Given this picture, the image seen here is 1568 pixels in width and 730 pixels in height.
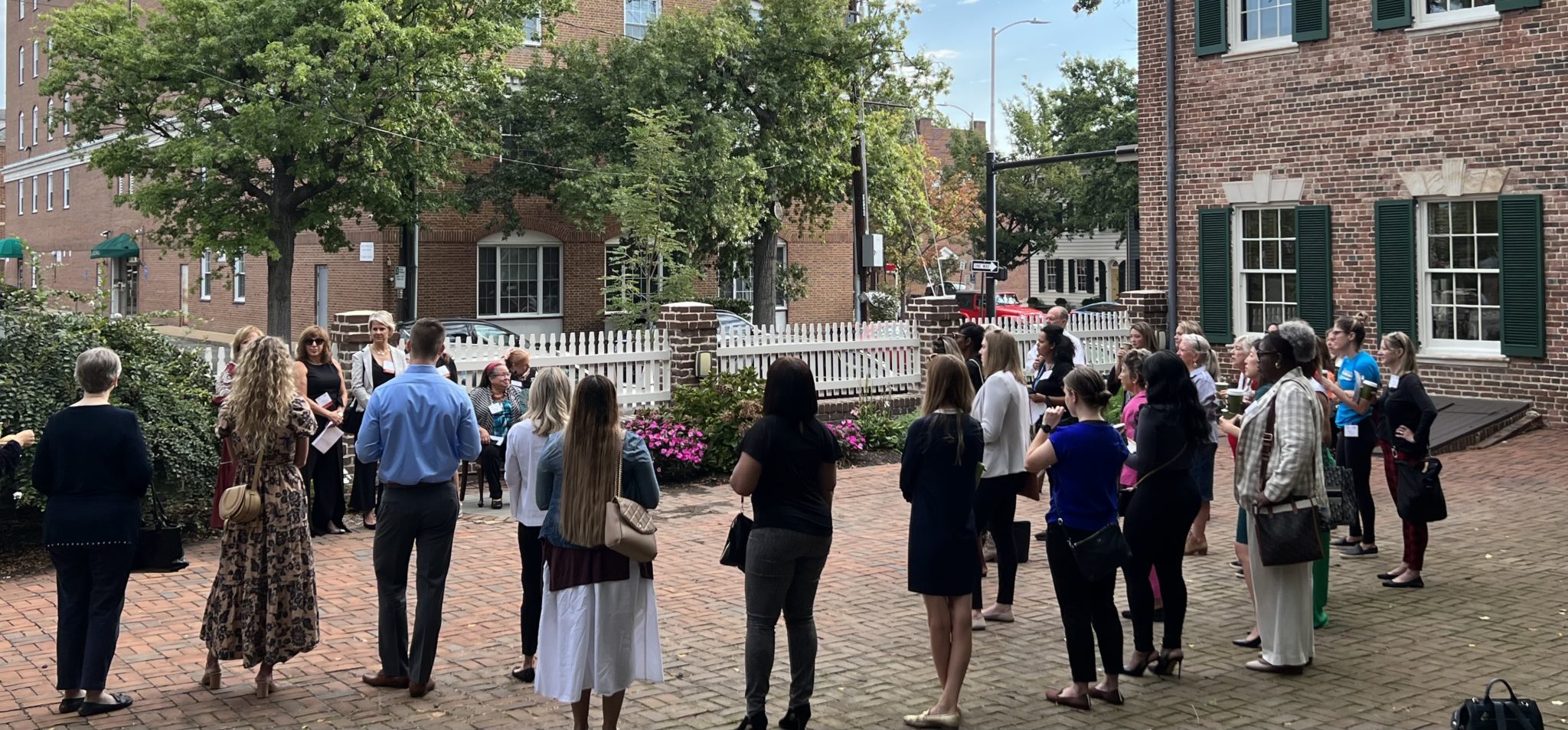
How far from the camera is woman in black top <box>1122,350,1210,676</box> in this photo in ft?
22.5

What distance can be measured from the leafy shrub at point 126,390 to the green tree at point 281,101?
16.1 m

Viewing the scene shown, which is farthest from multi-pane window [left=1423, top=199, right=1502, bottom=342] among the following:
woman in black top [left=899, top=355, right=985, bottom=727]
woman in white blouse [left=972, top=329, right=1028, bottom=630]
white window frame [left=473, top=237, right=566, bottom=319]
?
white window frame [left=473, top=237, right=566, bottom=319]

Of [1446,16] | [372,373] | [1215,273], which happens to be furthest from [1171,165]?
[372,373]

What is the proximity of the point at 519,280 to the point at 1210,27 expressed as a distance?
20.3 metres

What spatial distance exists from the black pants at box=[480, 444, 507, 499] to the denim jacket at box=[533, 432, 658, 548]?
21.1 ft

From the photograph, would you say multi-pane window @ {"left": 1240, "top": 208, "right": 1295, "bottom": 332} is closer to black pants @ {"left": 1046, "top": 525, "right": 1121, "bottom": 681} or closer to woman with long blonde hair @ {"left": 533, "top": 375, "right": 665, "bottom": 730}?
black pants @ {"left": 1046, "top": 525, "right": 1121, "bottom": 681}

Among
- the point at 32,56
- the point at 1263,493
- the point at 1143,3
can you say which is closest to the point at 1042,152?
the point at 1143,3

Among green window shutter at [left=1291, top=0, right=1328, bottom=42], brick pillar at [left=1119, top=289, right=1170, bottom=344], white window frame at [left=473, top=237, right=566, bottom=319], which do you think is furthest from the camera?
white window frame at [left=473, top=237, right=566, bottom=319]

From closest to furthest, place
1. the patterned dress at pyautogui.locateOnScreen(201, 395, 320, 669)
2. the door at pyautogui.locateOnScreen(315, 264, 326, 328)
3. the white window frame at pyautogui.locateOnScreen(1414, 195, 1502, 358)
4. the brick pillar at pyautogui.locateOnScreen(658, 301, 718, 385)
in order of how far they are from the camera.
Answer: the patterned dress at pyautogui.locateOnScreen(201, 395, 320, 669)
the brick pillar at pyautogui.locateOnScreen(658, 301, 718, 385)
the white window frame at pyautogui.locateOnScreen(1414, 195, 1502, 358)
the door at pyautogui.locateOnScreen(315, 264, 326, 328)

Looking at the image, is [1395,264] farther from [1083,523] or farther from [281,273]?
[281,273]

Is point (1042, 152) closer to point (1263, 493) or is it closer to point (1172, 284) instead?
point (1172, 284)

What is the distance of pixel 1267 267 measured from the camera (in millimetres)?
20078

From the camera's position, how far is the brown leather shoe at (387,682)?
22.9 ft

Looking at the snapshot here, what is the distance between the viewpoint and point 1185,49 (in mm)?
20516
